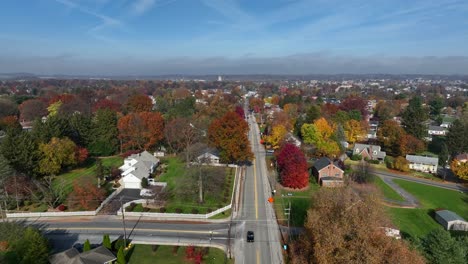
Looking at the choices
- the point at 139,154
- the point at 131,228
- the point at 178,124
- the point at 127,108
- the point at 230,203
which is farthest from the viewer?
the point at 127,108

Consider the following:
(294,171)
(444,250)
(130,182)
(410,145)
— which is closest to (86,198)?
(130,182)

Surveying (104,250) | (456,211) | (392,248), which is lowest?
(456,211)

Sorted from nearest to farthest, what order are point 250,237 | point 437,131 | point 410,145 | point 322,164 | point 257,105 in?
point 250,237
point 322,164
point 410,145
point 437,131
point 257,105

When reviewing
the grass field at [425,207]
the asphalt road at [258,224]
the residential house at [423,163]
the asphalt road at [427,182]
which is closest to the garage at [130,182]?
the asphalt road at [258,224]

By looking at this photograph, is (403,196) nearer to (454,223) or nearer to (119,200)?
(454,223)

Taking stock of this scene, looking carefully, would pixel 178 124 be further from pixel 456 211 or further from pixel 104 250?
pixel 456 211

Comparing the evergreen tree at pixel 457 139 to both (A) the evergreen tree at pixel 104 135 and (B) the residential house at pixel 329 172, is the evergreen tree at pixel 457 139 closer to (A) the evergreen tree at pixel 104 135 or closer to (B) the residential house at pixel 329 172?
(B) the residential house at pixel 329 172

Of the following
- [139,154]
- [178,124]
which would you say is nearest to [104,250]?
[139,154]

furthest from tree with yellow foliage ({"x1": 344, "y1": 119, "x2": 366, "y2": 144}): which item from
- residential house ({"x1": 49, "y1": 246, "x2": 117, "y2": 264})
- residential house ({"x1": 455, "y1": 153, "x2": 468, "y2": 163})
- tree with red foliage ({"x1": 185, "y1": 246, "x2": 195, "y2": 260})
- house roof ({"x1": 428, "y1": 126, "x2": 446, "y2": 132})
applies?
residential house ({"x1": 49, "y1": 246, "x2": 117, "y2": 264})
